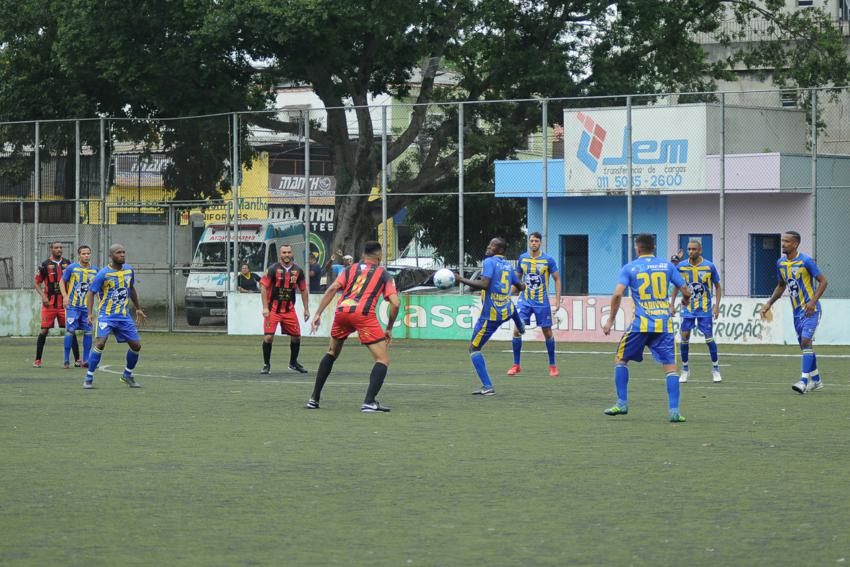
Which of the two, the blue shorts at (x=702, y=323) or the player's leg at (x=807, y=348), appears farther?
the blue shorts at (x=702, y=323)

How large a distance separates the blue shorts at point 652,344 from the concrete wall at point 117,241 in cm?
2268

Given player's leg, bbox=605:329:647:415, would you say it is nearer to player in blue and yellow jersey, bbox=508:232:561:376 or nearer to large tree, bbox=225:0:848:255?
player in blue and yellow jersey, bbox=508:232:561:376

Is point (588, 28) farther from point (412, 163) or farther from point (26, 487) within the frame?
point (26, 487)

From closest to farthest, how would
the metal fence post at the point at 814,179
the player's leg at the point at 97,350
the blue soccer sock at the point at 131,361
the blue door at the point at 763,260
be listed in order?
the player's leg at the point at 97,350, the blue soccer sock at the point at 131,361, the metal fence post at the point at 814,179, the blue door at the point at 763,260

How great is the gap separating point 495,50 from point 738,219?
27.6 feet

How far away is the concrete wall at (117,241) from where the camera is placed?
35.6 meters

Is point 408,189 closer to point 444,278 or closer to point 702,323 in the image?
point 702,323

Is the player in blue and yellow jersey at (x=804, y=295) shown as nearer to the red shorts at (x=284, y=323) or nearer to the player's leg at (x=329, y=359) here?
the player's leg at (x=329, y=359)

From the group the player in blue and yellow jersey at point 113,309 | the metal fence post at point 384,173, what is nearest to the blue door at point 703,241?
the metal fence post at point 384,173

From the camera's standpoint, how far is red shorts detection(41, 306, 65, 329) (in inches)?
973

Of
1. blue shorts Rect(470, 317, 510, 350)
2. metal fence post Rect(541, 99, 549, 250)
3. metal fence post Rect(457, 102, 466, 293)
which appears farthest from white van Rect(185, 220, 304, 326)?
blue shorts Rect(470, 317, 510, 350)

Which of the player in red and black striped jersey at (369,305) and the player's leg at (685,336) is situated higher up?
the player in red and black striped jersey at (369,305)

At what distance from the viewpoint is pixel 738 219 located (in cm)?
3603

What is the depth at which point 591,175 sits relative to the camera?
1250 inches
